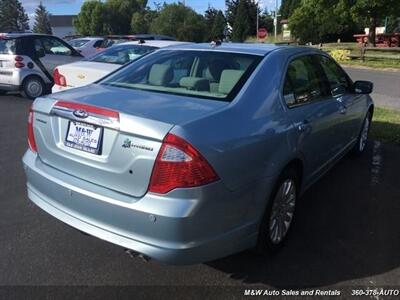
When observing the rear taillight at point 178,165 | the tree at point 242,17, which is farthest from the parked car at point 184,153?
the tree at point 242,17

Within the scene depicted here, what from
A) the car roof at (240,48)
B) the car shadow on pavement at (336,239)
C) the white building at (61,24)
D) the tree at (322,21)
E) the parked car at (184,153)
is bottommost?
the car shadow on pavement at (336,239)

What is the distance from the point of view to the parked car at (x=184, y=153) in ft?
9.62

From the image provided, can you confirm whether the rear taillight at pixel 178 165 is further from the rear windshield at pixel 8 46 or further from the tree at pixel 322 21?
the tree at pixel 322 21

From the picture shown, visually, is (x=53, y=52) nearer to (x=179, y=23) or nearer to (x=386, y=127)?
(x=386, y=127)

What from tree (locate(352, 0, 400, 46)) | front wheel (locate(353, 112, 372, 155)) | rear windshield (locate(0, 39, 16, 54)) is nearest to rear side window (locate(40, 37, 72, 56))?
rear windshield (locate(0, 39, 16, 54))

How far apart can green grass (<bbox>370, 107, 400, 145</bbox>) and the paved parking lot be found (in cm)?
262

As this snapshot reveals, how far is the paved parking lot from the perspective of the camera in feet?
11.6

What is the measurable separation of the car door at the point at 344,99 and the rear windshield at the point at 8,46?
29.3ft

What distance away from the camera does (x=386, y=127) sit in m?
8.45

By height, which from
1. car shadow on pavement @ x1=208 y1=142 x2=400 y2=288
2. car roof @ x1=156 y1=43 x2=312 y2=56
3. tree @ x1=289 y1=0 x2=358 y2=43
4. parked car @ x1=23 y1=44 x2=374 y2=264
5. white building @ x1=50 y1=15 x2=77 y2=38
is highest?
white building @ x1=50 y1=15 x2=77 y2=38

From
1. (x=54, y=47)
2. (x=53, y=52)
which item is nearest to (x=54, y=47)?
(x=54, y=47)

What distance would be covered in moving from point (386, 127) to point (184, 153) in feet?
21.3

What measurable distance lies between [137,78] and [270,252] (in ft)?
6.12

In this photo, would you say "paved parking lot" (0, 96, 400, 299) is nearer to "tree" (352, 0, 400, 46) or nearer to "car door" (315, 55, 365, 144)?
"car door" (315, 55, 365, 144)
